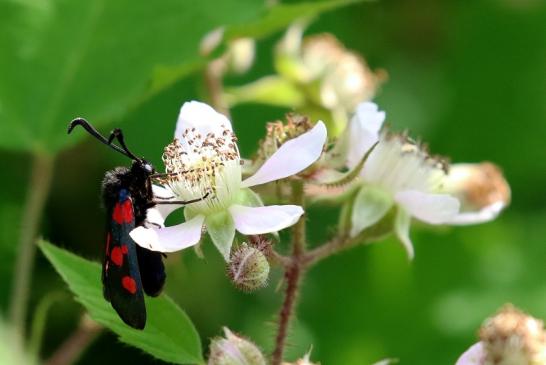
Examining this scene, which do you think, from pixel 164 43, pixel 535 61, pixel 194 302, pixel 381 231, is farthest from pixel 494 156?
pixel 381 231

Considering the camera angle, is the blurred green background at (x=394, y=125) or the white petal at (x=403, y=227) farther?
the blurred green background at (x=394, y=125)

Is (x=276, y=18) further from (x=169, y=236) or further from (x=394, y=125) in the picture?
(x=394, y=125)

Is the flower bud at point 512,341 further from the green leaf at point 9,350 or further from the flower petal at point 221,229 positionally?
the green leaf at point 9,350

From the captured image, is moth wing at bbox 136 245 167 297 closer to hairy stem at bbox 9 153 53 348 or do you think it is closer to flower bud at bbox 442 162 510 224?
hairy stem at bbox 9 153 53 348

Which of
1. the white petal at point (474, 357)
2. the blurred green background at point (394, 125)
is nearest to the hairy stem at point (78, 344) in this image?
the blurred green background at point (394, 125)

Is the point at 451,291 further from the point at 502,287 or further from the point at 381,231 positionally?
the point at 381,231
